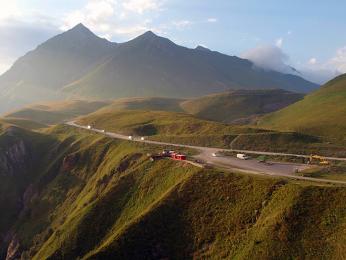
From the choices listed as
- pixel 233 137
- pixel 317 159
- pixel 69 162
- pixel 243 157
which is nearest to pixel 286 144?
pixel 233 137

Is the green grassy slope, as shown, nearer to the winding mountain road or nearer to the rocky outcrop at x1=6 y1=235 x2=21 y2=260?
the winding mountain road

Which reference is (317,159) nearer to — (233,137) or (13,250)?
(233,137)

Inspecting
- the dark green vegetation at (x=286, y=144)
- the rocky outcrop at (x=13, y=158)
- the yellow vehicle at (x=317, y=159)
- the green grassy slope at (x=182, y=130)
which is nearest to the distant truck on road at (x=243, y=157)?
the dark green vegetation at (x=286, y=144)

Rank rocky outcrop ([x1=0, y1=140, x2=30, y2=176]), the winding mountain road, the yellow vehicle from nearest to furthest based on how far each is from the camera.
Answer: the winding mountain road
the yellow vehicle
rocky outcrop ([x1=0, y1=140, x2=30, y2=176])

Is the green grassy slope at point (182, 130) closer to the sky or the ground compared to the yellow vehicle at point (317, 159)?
closer to the sky

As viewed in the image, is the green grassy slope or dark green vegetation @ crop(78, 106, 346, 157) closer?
dark green vegetation @ crop(78, 106, 346, 157)

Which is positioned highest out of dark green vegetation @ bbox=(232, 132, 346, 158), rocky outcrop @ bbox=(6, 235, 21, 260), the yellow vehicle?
dark green vegetation @ bbox=(232, 132, 346, 158)

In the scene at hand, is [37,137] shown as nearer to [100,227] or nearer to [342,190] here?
[100,227]

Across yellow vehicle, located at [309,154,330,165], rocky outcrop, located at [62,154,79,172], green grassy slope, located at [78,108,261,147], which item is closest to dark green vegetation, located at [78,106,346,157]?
green grassy slope, located at [78,108,261,147]

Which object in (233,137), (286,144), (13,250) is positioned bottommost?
(13,250)

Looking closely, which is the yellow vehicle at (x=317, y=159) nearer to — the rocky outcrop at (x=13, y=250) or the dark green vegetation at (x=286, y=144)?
the dark green vegetation at (x=286, y=144)
